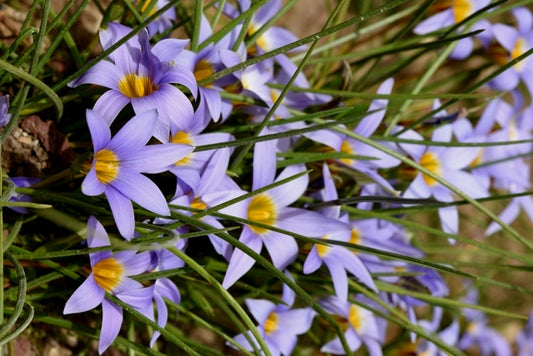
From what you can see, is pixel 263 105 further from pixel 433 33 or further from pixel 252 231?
pixel 433 33

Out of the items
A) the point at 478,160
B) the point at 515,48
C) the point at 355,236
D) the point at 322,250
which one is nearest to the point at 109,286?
the point at 322,250

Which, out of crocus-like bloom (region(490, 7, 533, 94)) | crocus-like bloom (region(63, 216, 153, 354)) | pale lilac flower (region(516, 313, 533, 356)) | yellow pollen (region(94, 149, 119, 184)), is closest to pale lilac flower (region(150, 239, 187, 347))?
crocus-like bloom (region(63, 216, 153, 354))

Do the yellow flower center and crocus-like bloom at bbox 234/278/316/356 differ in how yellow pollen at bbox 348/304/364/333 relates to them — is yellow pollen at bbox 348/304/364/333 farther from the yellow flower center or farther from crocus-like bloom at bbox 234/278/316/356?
the yellow flower center

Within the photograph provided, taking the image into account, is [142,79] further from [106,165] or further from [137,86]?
[106,165]

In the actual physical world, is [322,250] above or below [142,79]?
below

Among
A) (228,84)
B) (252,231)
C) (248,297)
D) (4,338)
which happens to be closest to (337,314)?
(248,297)

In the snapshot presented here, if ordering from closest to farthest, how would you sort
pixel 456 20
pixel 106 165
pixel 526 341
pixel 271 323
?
pixel 106 165
pixel 271 323
pixel 456 20
pixel 526 341

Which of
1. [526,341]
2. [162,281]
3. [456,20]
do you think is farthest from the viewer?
[526,341]

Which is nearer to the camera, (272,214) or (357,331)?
(272,214)
